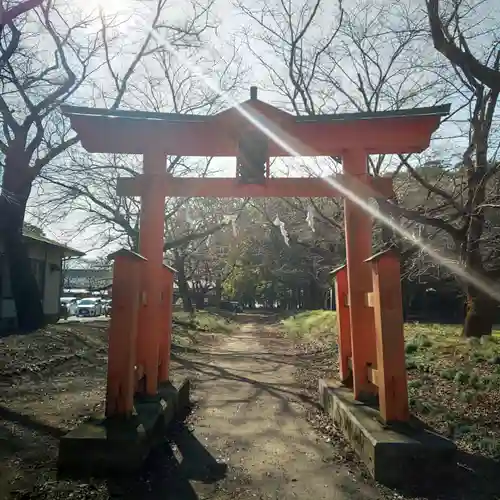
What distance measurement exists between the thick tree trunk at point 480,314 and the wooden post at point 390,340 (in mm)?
7630

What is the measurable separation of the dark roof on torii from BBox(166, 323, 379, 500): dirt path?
3.75 meters

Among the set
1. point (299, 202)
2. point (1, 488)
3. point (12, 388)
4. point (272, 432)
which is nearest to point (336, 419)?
point (272, 432)

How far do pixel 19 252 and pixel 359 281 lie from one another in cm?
1201

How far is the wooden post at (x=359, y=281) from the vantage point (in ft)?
19.3

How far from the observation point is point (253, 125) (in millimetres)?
5945

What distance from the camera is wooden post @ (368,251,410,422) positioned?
4.71 metres

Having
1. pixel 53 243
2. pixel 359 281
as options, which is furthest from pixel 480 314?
pixel 53 243

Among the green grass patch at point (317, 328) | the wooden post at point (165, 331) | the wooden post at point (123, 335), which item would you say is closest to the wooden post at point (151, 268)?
the wooden post at point (165, 331)

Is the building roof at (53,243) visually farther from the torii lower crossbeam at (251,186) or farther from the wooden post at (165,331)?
the torii lower crossbeam at (251,186)

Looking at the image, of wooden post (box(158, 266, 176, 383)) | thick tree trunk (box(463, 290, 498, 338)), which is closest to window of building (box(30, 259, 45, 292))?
wooden post (box(158, 266, 176, 383))

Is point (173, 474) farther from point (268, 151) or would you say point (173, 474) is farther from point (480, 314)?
point (480, 314)

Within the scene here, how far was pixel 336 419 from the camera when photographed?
6.12 metres

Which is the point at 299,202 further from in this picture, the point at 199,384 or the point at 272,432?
the point at 272,432

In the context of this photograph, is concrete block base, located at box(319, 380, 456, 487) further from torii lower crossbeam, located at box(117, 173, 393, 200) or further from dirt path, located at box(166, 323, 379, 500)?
torii lower crossbeam, located at box(117, 173, 393, 200)
